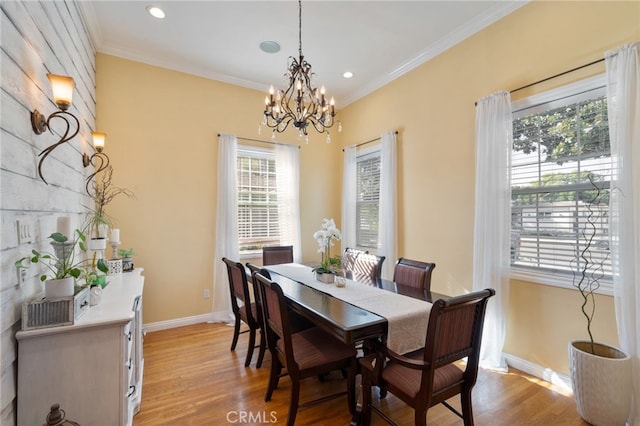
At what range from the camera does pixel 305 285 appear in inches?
103

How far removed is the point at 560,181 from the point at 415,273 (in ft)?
4.85

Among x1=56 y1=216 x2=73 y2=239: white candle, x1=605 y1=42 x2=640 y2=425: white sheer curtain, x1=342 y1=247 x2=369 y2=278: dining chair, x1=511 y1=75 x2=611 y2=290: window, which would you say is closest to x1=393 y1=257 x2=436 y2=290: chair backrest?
x1=342 y1=247 x2=369 y2=278: dining chair

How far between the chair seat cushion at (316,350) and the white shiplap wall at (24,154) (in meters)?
1.38

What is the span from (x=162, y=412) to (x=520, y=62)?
423 cm

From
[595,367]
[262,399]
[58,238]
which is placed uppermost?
[58,238]

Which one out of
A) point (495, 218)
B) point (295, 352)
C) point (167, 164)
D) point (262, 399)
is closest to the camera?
point (295, 352)

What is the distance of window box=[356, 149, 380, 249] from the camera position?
4.47 metres

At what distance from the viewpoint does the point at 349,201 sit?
188 inches

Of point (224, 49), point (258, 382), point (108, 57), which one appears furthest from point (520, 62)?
point (108, 57)

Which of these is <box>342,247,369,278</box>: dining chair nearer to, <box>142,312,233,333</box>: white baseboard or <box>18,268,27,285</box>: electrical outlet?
<box>142,312,233,333</box>: white baseboard

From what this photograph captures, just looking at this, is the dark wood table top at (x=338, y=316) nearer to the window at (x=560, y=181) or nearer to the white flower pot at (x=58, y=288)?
the white flower pot at (x=58, y=288)

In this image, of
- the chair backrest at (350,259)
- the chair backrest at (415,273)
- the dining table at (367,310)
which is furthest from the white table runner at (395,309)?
the chair backrest at (350,259)

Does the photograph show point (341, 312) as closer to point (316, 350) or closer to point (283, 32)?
point (316, 350)

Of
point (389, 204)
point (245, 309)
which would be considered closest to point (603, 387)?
point (389, 204)
